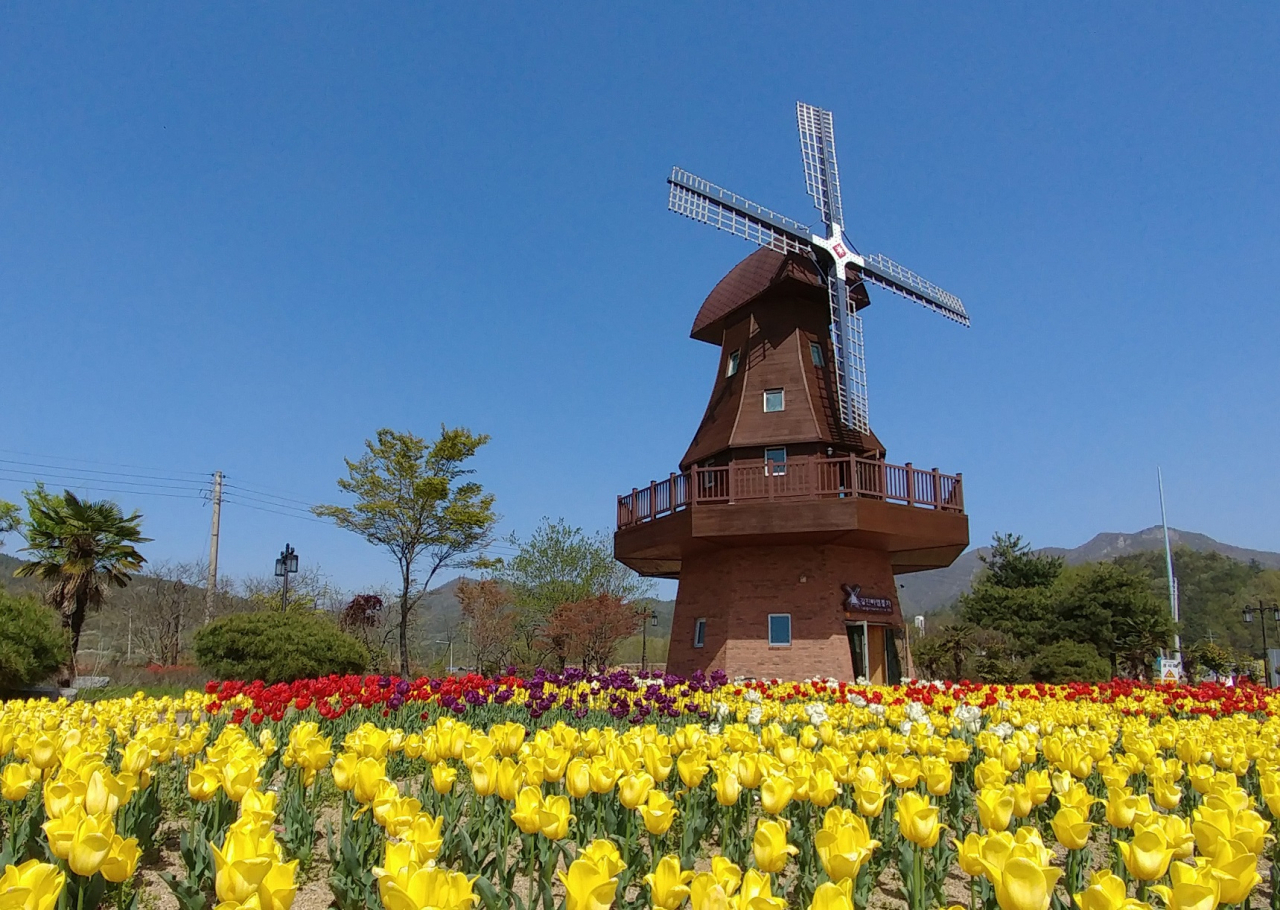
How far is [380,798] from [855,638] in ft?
56.8

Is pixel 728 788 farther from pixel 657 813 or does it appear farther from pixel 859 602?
pixel 859 602

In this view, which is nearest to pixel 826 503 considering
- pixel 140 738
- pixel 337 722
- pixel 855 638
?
pixel 855 638

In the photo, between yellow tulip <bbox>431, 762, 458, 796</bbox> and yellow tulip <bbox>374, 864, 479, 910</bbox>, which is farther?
yellow tulip <bbox>431, 762, 458, 796</bbox>

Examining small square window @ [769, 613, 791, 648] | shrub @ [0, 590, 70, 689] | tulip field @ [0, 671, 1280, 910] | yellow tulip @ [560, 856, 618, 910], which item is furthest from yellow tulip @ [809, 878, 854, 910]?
small square window @ [769, 613, 791, 648]

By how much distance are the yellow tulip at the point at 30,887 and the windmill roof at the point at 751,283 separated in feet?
66.7

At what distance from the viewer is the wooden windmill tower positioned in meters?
17.7

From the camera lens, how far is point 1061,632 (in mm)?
30172

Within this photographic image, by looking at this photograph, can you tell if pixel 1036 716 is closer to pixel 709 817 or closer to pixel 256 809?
pixel 709 817

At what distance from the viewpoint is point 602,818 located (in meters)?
3.93

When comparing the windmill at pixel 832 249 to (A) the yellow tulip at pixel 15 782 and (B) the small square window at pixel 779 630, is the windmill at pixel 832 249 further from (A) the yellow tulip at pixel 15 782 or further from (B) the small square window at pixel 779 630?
(A) the yellow tulip at pixel 15 782

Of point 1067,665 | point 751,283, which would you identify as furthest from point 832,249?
point 1067,665

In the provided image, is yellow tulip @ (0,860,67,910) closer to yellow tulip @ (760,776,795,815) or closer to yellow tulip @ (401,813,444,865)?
yellow tulip @ (401,813,444,865)

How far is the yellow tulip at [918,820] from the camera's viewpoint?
2988 mm

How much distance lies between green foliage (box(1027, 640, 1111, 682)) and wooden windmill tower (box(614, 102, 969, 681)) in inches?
208
